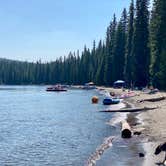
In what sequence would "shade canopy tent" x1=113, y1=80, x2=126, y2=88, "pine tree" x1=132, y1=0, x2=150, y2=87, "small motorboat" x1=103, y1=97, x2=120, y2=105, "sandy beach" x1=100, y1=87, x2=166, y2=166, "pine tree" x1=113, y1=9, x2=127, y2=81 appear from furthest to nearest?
"pine tree" x1=113, y1=9, x2=127, y2=81 → "shade canopy tent" x1=113, y1=80, x2=126, y2=88 → "pine tree" x1=132, y1=0, x2=150, y2=87 → "small motorboat" x1=103, y1=97, x2=120, y2=105 → "sandy beach" x1=100, y1=87, x2=166, y2=166

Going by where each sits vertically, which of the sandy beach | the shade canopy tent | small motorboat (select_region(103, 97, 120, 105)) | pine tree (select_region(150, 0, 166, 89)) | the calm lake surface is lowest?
the calm lake surface

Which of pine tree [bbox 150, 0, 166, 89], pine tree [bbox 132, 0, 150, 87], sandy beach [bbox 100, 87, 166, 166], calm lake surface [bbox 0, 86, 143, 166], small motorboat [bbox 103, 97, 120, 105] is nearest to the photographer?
sandy beach [bbox 100, 87, 166, 166]

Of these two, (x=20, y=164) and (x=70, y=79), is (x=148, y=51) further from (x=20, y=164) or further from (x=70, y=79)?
(x=70, y=79)

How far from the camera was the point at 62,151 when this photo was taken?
Answer: 28.1 meters

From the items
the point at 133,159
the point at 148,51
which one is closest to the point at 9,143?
the point at 133,159

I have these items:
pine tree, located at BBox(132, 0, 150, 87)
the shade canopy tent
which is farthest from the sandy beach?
the shade canopy tent

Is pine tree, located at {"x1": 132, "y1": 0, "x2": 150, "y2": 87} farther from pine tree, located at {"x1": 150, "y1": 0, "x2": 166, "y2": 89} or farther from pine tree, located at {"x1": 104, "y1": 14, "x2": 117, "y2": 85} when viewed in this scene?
pine tree, located at {"x1": 104, "y1": 14, "x2": 117, "y2": 85}

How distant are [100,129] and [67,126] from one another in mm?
4575

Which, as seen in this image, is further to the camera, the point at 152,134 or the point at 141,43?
the point at 141,43

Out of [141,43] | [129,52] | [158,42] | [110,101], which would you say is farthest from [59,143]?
[129,52]

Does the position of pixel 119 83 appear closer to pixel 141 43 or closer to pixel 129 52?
pixel 129 52

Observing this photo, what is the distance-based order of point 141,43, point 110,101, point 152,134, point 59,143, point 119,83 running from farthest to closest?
point 119,83 → point 141,43 → point 110,101 → point 152,134 → point 59,143

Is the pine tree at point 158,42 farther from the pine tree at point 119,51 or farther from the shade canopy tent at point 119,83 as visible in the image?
the pine tree at point 119,51

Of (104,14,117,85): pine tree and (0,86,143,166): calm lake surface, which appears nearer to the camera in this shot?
(0,86,143,166): calm lake surface
